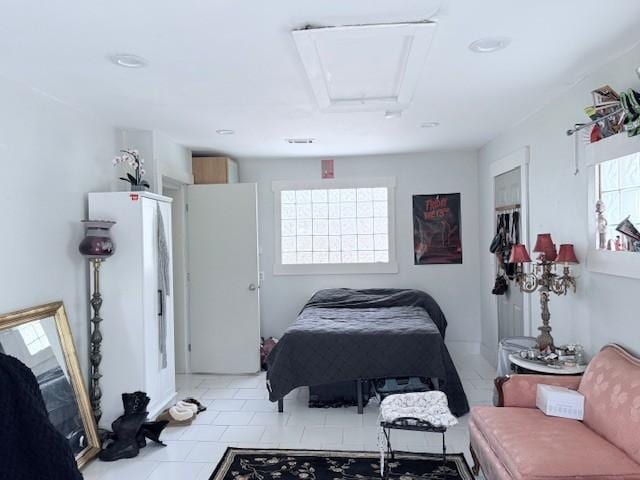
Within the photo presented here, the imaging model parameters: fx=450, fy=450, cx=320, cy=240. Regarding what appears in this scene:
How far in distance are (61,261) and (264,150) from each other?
2493 millimetres

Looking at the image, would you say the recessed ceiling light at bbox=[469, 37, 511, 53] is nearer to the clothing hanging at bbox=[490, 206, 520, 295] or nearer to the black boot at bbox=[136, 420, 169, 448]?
the clothing hanging at bbox=[490, 206, 520, 295]

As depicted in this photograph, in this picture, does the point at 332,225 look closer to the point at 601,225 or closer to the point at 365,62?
the point at 365,62

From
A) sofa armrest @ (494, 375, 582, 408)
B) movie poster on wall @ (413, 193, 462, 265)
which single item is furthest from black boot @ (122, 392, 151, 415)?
movie poster on wall @ (413, 193, 462, 265)

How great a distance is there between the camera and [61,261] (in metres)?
Result: 3.05

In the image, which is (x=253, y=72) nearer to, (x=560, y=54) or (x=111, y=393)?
(x=560, y=54)

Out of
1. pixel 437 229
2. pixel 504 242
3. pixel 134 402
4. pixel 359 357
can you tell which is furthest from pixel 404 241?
pixel 134 402

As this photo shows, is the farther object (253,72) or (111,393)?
(111,393)

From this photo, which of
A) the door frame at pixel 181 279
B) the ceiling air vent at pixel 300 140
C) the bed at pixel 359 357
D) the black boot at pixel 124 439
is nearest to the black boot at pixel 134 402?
the black boot at pixel 124 439

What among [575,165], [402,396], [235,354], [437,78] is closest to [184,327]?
[235,354]

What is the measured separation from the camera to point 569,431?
87.3 inches

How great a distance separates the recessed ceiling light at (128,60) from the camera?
2324 millimetres

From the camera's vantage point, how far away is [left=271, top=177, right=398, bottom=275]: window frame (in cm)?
543

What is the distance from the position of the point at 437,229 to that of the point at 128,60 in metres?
3.94

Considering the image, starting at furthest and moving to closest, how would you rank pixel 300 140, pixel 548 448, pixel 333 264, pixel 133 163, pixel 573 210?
1. pixel 333 264
2. pixel 300 140
3. pixel 133 163
4. pixel 573 210
5. pixel 548 448
